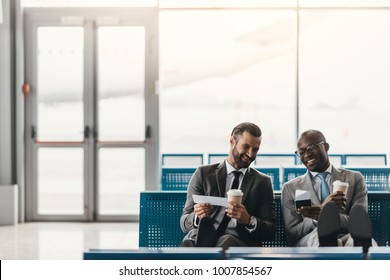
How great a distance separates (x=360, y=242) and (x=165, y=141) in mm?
5204

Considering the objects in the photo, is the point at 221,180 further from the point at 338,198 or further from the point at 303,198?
the point at 338,198

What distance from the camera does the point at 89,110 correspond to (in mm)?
7707

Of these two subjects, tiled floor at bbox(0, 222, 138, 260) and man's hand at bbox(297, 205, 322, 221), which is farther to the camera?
tiled floor at bbox(0, 222, 138, 260)

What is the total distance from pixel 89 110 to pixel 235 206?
4.85m

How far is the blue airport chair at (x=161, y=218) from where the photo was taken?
12.4 feet

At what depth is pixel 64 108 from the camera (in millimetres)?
7793

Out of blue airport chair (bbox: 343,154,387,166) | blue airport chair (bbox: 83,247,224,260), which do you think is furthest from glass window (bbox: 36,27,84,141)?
blue airport chair (bbox: 83,247,224,260)

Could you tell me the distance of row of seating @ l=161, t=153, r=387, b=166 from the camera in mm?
6918

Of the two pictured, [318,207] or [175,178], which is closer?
[318,207]

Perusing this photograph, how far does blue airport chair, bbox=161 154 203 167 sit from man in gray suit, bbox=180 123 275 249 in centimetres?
348

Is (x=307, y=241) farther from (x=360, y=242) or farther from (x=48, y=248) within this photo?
(x=48, y=248)

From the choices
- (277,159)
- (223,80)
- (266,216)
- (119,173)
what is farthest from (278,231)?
(223,80)

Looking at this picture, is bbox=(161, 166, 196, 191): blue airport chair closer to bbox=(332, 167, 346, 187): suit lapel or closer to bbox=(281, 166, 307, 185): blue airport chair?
bbox=(281, 166, 307, 185): blue airport chair
